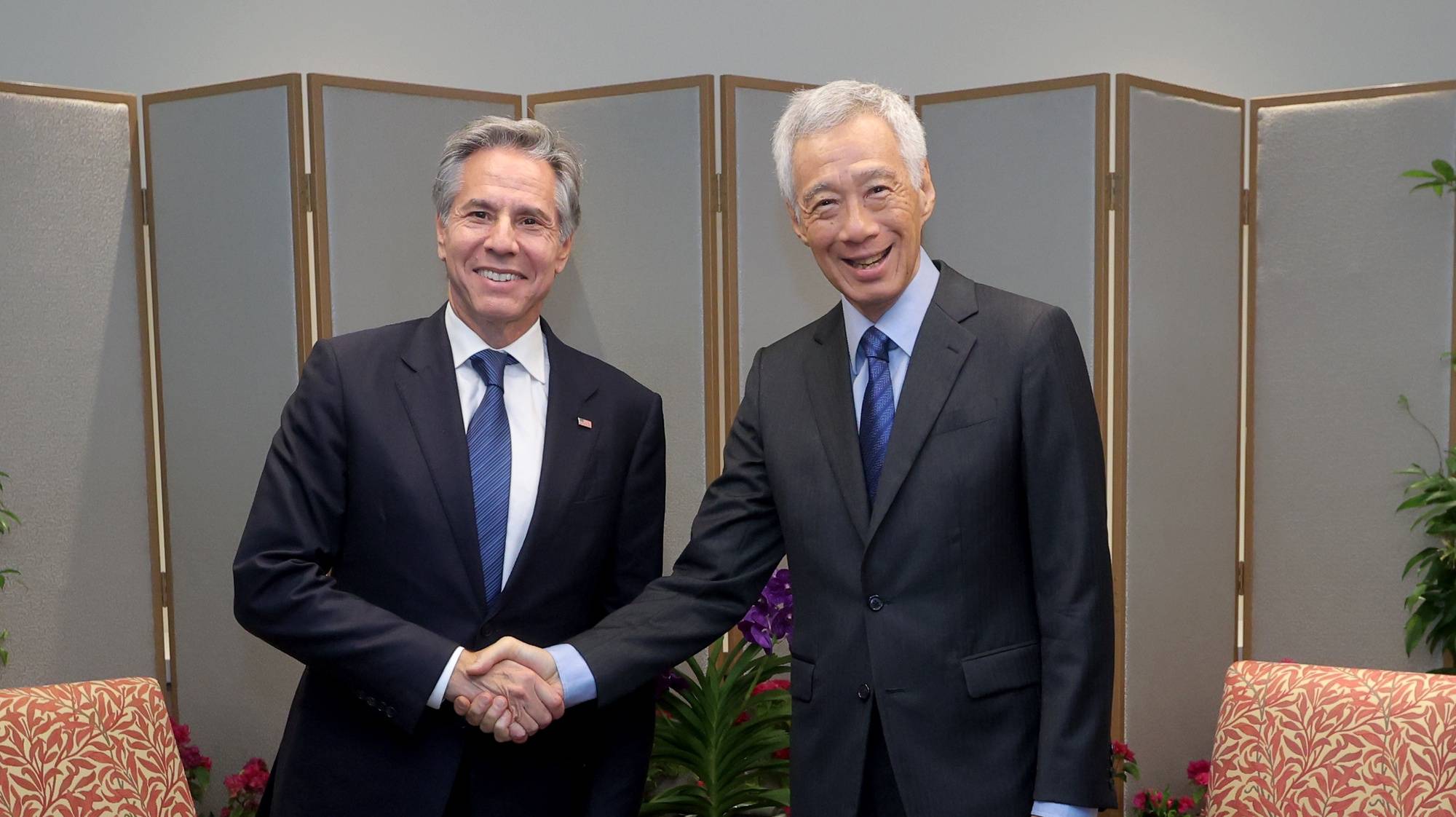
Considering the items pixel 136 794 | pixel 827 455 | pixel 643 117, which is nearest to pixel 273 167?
pixel 643 117

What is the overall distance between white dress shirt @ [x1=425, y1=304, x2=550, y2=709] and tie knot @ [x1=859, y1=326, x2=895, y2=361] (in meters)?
0.53

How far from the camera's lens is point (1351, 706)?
6.93 ft

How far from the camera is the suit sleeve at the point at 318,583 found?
1976 mm

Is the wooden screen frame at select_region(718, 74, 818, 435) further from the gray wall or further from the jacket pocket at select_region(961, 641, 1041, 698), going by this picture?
the jacket pocket at select_region(961, 641, 1041, 698)

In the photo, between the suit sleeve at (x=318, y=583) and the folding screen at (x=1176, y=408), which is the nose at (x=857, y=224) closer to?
the suit sleeve at (x=318, y=583)

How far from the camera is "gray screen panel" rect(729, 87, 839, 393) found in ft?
11.8

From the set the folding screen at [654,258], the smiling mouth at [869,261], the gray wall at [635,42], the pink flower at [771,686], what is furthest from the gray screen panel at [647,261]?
the smiling mouth at [869,261]

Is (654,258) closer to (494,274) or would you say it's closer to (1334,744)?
(494,274)

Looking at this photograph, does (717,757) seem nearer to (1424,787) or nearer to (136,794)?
(136,794)

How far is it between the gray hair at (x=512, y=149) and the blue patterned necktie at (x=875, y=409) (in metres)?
0.55

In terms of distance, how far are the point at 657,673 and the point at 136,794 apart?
865 mm

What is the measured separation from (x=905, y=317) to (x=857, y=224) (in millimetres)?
156

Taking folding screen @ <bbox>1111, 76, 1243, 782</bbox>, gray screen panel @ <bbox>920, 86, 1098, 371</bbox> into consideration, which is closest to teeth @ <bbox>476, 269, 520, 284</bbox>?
gray screen panel @ <bbox>920, 86, 1098, 371</bbox>

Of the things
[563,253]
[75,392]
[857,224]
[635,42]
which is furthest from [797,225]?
[635,42]
